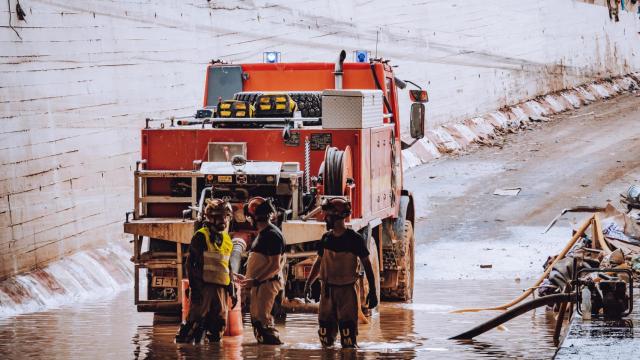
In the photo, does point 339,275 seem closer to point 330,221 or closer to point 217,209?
point 330,221

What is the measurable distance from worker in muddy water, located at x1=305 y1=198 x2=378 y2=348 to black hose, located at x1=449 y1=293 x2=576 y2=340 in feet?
4.46

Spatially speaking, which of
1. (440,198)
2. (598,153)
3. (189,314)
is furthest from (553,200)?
(189,314)

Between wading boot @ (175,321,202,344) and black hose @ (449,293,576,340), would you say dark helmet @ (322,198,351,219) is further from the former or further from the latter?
black hose @ (449,293,576,340)

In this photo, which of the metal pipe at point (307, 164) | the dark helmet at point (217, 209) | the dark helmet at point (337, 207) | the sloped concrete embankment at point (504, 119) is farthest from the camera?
the sloped concrete embankment at point (504, 119)

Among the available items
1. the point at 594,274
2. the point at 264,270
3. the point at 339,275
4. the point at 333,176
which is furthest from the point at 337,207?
the point at 594,274

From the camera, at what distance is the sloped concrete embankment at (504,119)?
2957 cm

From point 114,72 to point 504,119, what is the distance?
15.7m

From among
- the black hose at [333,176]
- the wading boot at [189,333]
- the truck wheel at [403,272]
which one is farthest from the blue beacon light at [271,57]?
the wading boot at [189,333]

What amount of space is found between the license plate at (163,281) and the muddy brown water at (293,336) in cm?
46

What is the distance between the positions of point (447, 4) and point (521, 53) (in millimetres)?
3749

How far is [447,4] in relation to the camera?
31.6m

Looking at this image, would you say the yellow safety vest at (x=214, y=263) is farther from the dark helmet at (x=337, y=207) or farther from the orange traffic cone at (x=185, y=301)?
the dark helmet at (x=337, y=207)

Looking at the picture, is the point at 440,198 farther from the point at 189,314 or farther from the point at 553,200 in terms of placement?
the point at 189,314

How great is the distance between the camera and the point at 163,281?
47.4ft
